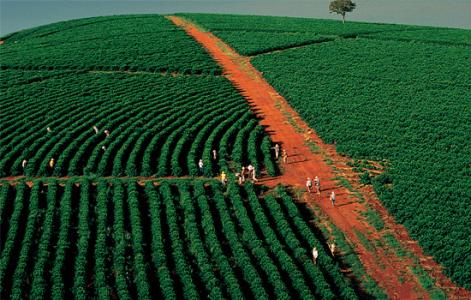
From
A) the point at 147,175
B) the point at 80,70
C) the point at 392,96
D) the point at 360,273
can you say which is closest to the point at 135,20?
the point at 80,70

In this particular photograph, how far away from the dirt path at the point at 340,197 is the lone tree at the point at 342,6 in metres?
52.5

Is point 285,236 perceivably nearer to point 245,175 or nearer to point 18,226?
point 245,175

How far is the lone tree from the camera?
336 feet

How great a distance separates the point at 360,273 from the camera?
23797 millimetres

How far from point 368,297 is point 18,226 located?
18216 mm

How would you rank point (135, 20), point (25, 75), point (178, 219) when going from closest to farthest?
point (178, 219) < point (25, 75) < point (135, 20)

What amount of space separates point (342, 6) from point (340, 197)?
8051 centimetres

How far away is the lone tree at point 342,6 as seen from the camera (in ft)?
336

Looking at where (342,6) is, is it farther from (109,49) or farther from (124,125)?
(124,125)

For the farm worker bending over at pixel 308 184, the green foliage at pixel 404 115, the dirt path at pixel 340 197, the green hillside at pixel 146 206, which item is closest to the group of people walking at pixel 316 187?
the farm worker bending over at pixel 308 184

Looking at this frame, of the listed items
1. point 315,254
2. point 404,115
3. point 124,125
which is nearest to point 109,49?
point 124,125

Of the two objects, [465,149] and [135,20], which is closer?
[465,149]

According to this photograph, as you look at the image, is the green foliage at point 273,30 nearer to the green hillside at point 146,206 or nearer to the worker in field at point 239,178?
the green hillside at point 146,206

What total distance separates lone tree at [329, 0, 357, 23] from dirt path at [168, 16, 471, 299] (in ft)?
172
